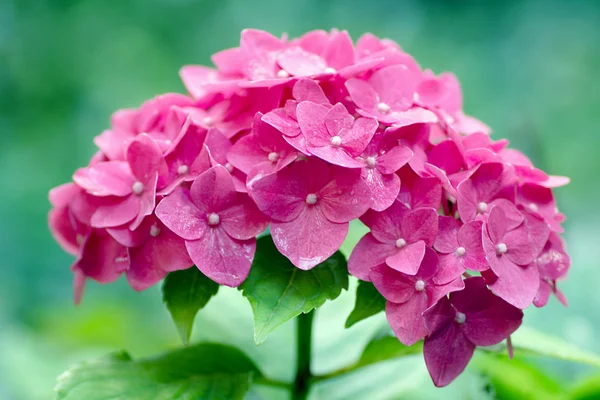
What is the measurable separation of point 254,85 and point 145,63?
1625 mm

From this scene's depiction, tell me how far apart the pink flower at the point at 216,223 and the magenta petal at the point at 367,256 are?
0.08m

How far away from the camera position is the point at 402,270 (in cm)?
51

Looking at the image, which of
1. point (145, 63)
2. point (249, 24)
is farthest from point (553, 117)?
point (145, 63)

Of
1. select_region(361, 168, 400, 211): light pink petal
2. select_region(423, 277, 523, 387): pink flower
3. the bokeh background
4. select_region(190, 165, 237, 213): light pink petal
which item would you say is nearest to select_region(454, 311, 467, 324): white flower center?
select_region(423, 277, 523, 387): pink flower

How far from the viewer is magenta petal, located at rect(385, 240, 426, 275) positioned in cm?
51

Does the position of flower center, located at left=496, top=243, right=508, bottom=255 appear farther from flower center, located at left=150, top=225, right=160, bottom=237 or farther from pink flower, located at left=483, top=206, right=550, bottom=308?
flower center, located at left=150, top=225, right=160, bottom=237

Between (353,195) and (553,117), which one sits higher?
(353,195)

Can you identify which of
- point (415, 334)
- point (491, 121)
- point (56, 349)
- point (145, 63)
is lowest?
point (56, 349)

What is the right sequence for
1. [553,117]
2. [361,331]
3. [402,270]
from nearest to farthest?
[402,270] → [361,331] → [553,117]

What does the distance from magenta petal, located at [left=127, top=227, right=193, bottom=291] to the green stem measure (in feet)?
0.57

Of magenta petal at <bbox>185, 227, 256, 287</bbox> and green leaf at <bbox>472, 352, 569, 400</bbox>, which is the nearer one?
magenta petal at <bbox>185, 227, 256, 287</bbox>

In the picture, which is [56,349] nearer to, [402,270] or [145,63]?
[145,63]

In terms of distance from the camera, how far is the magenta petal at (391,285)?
53cm

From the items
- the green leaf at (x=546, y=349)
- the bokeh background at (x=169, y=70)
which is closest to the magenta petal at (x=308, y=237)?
the green leaf at (x=546, y=349)
